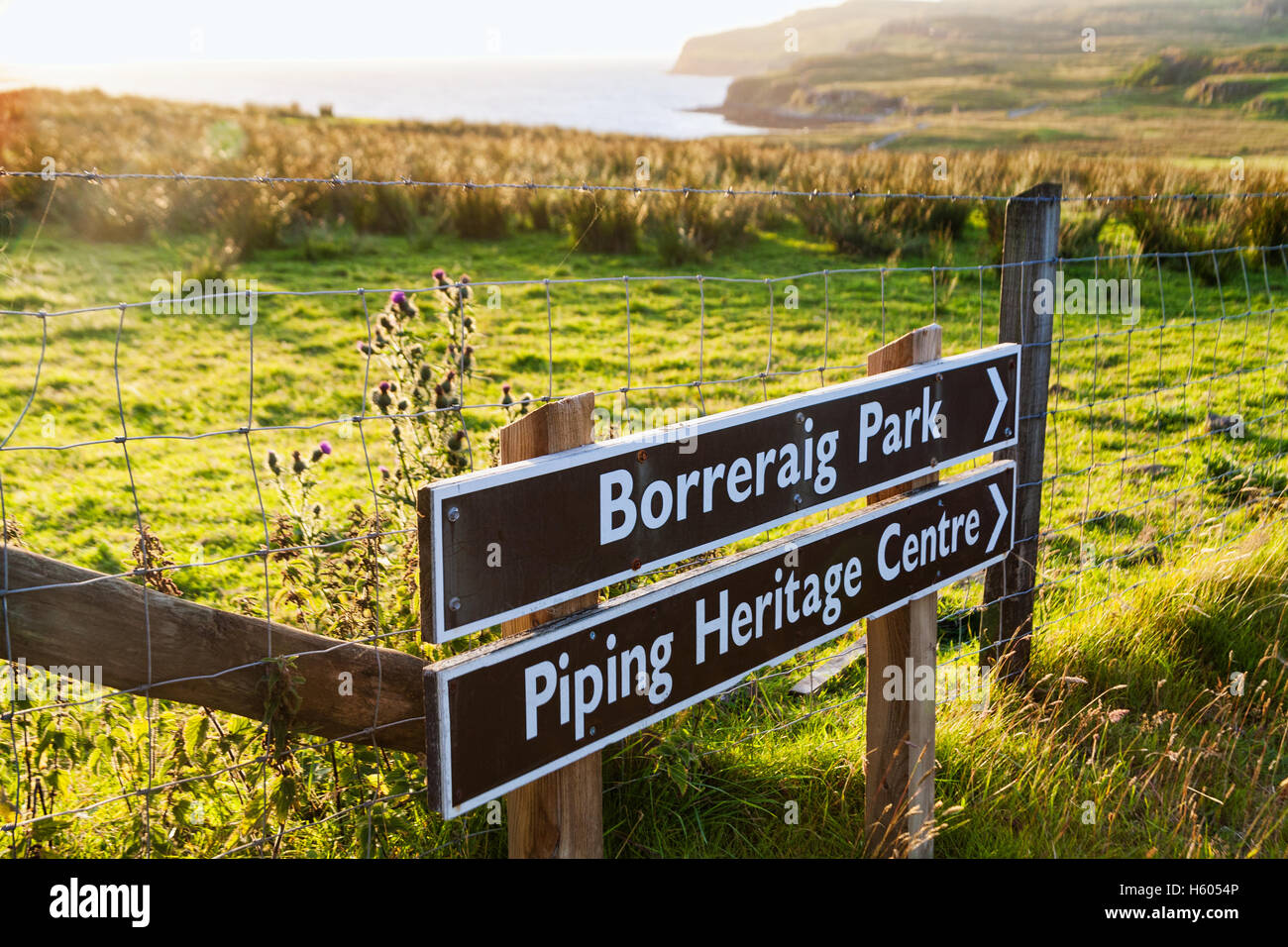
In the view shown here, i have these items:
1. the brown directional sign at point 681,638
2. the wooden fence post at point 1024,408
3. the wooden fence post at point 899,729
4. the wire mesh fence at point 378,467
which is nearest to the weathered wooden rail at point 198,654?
the wire mesh fence at point 378,467

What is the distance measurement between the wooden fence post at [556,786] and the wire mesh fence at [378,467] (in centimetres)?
33

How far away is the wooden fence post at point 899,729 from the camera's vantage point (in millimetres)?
2348

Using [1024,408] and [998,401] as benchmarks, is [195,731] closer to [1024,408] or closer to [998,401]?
[998,401]

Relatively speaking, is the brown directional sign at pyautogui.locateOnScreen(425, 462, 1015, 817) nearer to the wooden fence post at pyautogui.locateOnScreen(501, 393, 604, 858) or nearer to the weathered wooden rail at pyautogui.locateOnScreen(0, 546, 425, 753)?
the wooden fence post at pyautogui.locateOnScreen(501, 393, 604, 858)

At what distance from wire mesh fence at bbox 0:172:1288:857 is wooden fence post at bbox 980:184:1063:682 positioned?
0.11 metres

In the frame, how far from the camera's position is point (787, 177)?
614 inches

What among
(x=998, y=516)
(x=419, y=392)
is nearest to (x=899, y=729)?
(x=998, y=516)

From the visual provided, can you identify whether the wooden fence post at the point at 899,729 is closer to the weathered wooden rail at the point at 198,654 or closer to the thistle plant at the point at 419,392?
the weathered wooden rail at the point at 198,654

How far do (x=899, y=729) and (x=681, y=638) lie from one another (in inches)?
32.9

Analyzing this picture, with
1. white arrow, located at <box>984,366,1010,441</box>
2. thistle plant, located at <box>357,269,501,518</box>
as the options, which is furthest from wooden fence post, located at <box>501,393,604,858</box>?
thistle plant, located at <box>357,269,501,518</box>

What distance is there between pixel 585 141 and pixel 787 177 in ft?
24.4

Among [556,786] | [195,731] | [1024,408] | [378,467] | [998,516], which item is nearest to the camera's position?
[556,786]

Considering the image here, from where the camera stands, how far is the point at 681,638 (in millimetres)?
1827

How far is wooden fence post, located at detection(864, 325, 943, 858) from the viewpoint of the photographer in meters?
2.35
